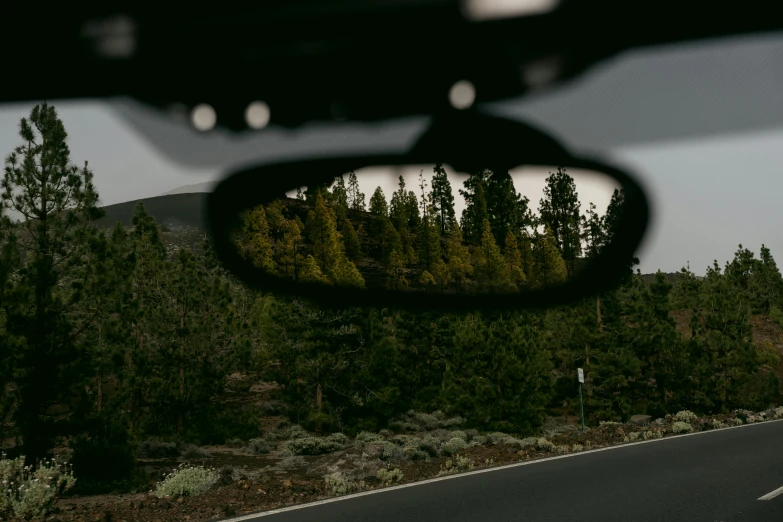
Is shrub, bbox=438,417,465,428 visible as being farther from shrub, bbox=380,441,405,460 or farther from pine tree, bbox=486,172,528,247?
pine tree, bbox=486,172,528,247

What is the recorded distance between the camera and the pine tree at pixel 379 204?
2783 mm

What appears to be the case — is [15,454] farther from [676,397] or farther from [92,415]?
[676,397]

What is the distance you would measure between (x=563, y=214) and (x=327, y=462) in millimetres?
18061

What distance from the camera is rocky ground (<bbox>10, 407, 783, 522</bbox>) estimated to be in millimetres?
12227

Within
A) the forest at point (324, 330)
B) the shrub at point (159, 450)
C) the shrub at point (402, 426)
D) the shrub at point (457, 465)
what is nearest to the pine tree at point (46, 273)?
the forest at point (324, 330)

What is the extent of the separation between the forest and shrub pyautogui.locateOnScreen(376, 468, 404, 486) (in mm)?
6914

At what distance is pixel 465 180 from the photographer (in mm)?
2582

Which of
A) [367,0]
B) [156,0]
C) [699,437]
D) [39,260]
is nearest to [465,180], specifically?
[367,0]

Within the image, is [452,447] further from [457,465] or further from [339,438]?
[339,438]

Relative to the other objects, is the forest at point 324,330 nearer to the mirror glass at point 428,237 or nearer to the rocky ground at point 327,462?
the mirror glass at point 428,237

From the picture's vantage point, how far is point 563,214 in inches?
113

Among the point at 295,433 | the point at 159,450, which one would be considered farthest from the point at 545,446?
the point at 159,450

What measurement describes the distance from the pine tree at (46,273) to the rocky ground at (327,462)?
3.65 meters

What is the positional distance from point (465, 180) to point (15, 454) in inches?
815
